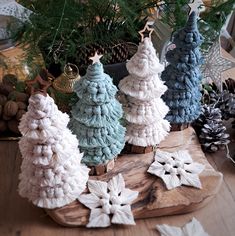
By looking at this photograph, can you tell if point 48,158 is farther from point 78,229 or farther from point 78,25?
point 78,25

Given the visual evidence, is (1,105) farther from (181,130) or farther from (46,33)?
(181,130)

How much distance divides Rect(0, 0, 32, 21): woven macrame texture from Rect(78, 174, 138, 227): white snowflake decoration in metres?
0.34

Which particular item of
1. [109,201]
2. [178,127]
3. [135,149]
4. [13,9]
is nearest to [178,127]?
[178,127]

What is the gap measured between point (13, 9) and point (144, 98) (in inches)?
13.7

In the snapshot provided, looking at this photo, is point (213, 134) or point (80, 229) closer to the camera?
point (80, 229)

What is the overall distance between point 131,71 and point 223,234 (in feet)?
0.92

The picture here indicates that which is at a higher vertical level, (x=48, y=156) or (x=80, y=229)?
→ (x=48, y=156)

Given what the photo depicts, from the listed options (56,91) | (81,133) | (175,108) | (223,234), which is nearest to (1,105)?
(56,91)

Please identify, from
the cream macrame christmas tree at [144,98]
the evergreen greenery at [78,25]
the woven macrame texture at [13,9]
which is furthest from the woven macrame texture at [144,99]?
the woven macrame texture at [13,9]

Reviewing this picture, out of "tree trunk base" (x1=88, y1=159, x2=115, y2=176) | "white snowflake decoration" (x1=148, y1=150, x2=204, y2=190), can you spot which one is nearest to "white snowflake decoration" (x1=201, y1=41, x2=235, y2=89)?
"white snowflake decoration" (x1=148, y1=150, x2=204, y2=190)

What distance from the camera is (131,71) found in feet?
1.90

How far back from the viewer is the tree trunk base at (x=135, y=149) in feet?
2.14

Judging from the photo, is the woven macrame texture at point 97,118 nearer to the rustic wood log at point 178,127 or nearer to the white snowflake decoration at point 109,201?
the white snowflake decoration at point 109,201

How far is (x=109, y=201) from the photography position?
569mm
